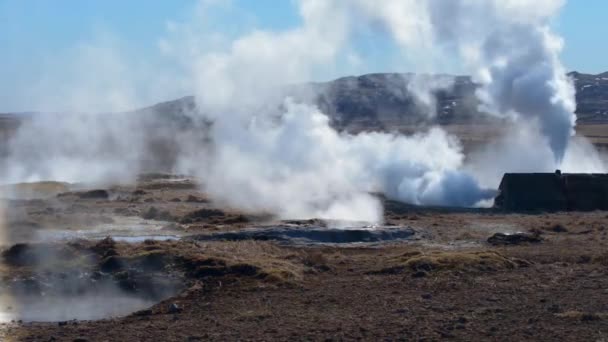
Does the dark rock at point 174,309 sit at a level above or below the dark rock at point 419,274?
below

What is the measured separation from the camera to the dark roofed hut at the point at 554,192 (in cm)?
5238

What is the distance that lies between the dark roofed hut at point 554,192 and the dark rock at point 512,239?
1675 centimetres

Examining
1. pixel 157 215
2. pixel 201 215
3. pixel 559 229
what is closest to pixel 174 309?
pixel 559 229

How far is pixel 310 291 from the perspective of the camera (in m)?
24.4

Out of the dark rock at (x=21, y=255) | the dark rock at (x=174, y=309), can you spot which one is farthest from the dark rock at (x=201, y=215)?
the dark rock at (x=174, y=309)

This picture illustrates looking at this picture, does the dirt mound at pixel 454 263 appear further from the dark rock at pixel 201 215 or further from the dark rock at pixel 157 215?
the dark rock at pixel 157 215

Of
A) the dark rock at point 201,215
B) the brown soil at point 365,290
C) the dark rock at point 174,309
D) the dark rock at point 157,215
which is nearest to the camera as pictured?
the brown soil at point 365,290

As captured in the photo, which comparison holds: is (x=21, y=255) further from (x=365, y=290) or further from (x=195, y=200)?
(x=195, y=200)

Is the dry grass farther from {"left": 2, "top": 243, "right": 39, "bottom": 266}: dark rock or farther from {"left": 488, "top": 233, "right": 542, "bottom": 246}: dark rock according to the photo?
{"left": 488, "top": 233, "right": 542, "bottom": 246}: dark rock

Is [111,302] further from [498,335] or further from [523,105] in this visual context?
[523,105]

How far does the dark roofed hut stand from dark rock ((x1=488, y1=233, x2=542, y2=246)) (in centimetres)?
1675

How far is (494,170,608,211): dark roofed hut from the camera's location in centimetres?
5238

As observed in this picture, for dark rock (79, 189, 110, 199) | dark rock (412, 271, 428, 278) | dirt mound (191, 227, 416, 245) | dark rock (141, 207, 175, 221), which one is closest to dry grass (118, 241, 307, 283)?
dirt mound (191, 227, 416, 245)

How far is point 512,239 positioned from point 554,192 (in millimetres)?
18788
